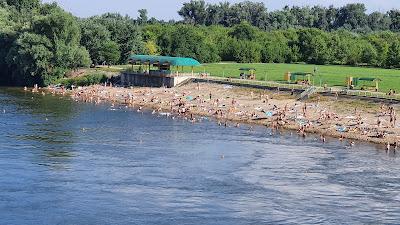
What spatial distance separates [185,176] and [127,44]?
311ft

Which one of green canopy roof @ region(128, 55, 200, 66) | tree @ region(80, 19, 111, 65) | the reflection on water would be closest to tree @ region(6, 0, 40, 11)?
tree @ region(80, 19, 111, 65)

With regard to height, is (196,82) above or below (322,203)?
above

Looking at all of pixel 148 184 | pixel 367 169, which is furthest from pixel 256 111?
pixel 148 184

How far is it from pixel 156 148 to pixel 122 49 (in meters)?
83.3

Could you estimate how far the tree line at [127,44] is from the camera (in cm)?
12888

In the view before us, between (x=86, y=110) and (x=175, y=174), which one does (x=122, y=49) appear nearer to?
(x=86, y=110)

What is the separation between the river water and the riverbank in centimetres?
436

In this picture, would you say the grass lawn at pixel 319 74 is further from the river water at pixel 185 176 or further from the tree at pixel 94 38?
the river water at pixel 185 176

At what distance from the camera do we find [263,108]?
318 ft

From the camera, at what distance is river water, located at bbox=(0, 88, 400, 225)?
160 ft

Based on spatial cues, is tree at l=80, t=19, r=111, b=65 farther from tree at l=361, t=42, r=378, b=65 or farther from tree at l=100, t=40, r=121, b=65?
tree at l=361, t=42, r=378, b=65

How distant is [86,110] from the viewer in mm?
100688

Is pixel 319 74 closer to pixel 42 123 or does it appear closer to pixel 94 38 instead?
pixel 94 38

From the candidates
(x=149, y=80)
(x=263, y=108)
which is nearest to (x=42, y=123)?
(x=263, y=108)
